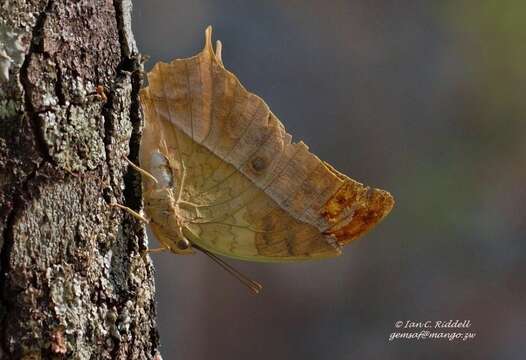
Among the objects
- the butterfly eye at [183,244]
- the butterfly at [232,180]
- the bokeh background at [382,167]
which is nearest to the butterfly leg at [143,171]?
the butterfly at [232,180]

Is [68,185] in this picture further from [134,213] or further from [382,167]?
[382,167]

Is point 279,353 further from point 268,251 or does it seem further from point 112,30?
point 112,30

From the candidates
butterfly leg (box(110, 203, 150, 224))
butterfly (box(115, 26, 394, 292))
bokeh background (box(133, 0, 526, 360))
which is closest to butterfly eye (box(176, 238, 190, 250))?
butterfly (box(115, 26, 394, 292))

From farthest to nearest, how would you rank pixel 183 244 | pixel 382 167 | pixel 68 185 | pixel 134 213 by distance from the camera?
pixel 382 167
pixel 183 244
pixel 134 213
pixel 68 185

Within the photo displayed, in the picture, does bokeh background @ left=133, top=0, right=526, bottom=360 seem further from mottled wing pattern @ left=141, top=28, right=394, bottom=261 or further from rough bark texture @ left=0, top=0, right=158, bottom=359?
rough bark texture @ left=0, top=0, right=158, bottom=359

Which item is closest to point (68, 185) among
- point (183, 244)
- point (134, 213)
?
point (134, 213)

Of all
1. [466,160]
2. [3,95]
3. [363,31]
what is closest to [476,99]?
[466,160]
